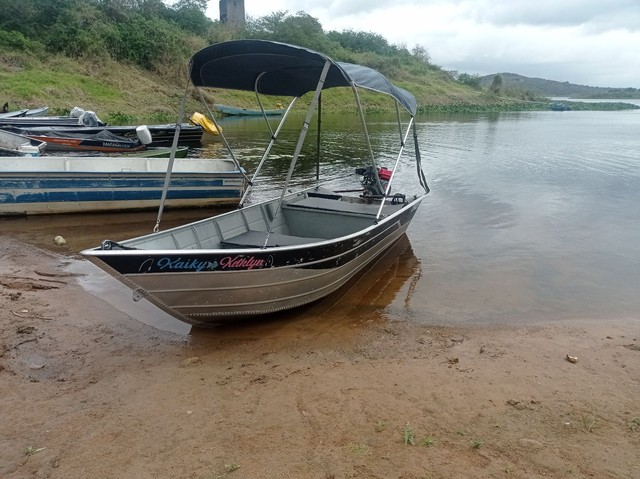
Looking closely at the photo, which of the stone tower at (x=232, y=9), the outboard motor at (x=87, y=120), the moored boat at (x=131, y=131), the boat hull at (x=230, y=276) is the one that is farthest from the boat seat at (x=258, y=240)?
the stone tower at (x=232, y=9)

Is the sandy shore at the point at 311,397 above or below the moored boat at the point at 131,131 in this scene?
below

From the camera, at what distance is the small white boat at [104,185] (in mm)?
9852

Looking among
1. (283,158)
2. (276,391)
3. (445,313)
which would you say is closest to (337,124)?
(283,158)

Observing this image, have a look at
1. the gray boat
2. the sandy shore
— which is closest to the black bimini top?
the gray boat

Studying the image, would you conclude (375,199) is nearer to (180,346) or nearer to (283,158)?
(180,346)

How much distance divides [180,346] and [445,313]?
3.49m

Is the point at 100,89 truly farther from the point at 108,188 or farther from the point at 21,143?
the point at 108,188

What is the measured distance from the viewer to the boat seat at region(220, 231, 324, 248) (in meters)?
6.45

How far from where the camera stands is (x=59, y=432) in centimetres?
379

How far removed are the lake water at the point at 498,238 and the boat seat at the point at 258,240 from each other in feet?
3.18

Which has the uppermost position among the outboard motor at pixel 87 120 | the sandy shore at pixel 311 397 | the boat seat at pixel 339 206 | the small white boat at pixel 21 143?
the outboard motor at pixel 87 120

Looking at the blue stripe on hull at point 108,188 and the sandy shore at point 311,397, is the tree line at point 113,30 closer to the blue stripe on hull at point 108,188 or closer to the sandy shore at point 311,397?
the blue stripe on hull at point 108,188

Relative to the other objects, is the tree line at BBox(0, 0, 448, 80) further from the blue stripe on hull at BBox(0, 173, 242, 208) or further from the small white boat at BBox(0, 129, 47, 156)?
the blue stripe on hull at BBox(0, 173, 242, 208)

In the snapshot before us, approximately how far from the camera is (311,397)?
434 centimetres
